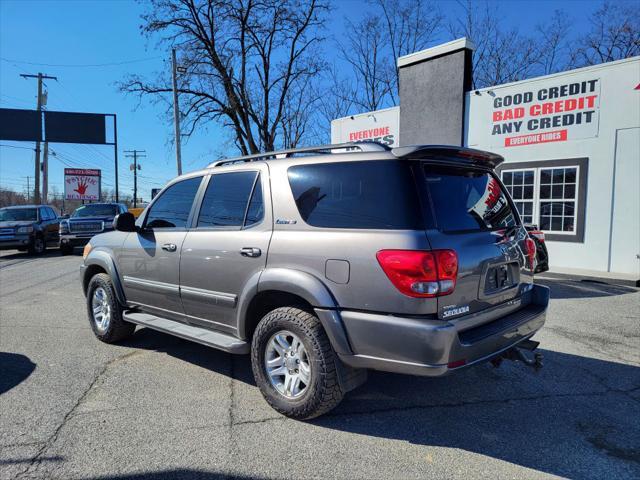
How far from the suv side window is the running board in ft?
3.15

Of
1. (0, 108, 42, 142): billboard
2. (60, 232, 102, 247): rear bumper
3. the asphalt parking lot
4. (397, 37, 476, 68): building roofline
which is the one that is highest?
(0, 108, 42, 142): billboard

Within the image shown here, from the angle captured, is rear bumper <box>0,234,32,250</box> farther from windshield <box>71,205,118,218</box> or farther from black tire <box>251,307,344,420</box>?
black tire <box>251,307,344,420</box>

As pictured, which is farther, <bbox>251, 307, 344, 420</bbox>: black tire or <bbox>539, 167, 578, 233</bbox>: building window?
<bbox>539, 167, 578, 233</bbox>: building window

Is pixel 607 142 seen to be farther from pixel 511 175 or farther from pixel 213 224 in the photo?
pixel 213 224

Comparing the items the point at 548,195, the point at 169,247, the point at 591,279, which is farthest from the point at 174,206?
the point at 548,195

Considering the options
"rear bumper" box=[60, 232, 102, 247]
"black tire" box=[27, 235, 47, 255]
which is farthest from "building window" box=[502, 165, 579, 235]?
"black tire" box=[27, 235, 47, 255]

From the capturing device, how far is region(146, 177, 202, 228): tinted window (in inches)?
174

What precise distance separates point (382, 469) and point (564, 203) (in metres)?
9.88

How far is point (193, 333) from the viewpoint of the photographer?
4.00 metres

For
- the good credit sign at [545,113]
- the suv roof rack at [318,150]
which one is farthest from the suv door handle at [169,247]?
the good credit sign at [545,113]

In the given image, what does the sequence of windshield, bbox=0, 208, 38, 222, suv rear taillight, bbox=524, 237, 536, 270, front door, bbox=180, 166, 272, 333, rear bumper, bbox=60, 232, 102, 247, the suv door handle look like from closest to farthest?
front door, bbox=180, 166, 272, 333 < suv rear taillight, bbox=524, 237, 536, 270 < the suv door handle < rear bumper, bbox=60, 232, 102, 247 < windshield, bbox=0, 208, 38, 222

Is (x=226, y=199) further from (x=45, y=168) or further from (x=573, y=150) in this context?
(x=45, y=168)

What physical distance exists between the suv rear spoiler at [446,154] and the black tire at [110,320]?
3673mm

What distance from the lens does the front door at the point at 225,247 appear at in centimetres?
359
